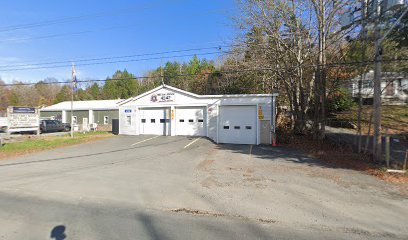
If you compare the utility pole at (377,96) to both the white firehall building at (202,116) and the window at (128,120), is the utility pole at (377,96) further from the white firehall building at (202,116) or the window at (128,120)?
the window at (128,120)

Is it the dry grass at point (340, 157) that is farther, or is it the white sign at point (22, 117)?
the white sign at point (22, 117)

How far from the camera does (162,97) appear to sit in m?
21.6

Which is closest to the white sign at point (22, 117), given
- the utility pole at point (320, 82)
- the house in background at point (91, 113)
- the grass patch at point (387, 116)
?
the house in background at point (91, 113)

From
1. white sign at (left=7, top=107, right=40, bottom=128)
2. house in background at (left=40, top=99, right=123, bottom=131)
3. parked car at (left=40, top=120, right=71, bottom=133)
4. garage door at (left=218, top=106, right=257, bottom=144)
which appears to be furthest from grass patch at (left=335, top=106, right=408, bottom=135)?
parked car at (left=40, top=120, right=71, bottom=133)

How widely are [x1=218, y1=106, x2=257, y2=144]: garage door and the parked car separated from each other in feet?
69.4

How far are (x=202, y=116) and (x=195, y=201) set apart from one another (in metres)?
13.9

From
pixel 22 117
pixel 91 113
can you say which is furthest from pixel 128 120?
pixel 91 113

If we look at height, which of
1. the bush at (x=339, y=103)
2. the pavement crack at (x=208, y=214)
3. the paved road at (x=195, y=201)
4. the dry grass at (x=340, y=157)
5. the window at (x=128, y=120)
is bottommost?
the pavement crack at (x=208, y=214)

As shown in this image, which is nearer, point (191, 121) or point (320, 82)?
point (320, 82)

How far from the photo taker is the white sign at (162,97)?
2128 cm

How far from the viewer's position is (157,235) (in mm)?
4648

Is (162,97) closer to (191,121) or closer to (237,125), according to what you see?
(191,121)

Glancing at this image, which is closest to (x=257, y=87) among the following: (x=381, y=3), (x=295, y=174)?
(x=381, y=3)

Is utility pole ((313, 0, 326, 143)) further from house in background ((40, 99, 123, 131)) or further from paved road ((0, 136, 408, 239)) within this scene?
house in background ((40, 99, 123, 131))
